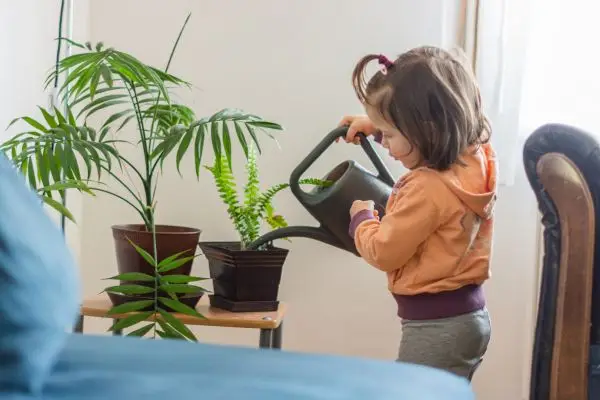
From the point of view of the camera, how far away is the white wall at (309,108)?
2.24 m

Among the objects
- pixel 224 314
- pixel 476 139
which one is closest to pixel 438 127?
pixel 476 139

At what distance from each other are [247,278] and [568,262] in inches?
30.4

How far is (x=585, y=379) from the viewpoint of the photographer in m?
1.25

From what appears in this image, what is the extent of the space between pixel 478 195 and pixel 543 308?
0.73 feet

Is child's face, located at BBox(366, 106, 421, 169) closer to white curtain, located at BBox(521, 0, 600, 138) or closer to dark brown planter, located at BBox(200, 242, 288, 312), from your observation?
dark brown planter, located at BBox(200, 242, 288, 312)

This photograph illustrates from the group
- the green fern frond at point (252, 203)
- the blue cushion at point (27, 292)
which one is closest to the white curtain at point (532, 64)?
the green fern frond at point (252, 203)

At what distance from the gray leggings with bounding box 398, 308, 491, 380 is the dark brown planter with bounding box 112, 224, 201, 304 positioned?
1.91 feet

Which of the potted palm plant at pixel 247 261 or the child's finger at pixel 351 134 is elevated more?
the child's finger at pixel 351 134

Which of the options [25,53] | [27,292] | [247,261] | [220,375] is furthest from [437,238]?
[25,53]

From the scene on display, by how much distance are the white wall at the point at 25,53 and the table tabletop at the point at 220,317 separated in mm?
475

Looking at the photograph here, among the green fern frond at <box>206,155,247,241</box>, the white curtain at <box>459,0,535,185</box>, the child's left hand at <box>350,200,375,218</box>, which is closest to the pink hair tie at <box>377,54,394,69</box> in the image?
the child's left hand at <box>350,200,375,218</box>

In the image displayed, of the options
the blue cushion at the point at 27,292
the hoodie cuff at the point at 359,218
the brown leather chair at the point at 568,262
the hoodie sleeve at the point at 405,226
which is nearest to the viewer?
the blue cushion at the point at 27,292

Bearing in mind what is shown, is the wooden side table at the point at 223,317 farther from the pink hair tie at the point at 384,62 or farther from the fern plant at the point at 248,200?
the pink hair tie at the point at 384,62

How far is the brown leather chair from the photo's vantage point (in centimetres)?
122
